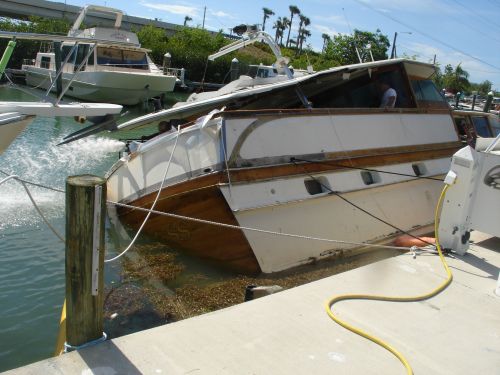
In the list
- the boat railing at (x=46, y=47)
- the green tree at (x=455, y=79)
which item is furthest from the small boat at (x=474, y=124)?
the green tree at (x=455, y=79)

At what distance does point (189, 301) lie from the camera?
6.42 metres

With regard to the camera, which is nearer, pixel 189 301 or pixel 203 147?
pixel 189 301

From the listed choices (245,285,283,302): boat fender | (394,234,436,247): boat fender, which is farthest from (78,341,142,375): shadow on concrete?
(394,234,436,247): boat fender

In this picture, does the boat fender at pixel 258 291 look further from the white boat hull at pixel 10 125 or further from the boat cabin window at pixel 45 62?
the boat cabin window at pixel 45 62

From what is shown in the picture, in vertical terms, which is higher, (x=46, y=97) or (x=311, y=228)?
(x=46, y=97)

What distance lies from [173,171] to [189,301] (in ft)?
6.50

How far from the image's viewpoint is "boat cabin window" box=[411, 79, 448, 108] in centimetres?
996

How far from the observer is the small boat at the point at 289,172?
270 inches

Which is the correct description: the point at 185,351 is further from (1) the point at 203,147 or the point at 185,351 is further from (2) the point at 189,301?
(1) the point at 203,147

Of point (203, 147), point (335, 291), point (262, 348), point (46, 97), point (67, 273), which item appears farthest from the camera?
point (203, 147)

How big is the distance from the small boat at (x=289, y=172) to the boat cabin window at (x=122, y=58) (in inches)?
874

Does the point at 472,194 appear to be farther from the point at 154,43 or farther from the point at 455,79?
the point at 455,79

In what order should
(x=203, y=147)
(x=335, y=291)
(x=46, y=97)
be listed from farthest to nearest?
(x=203, y=147)
(x=46, y=97)
(x=335, y=291)

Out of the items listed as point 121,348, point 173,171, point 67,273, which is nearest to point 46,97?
point 173,171
